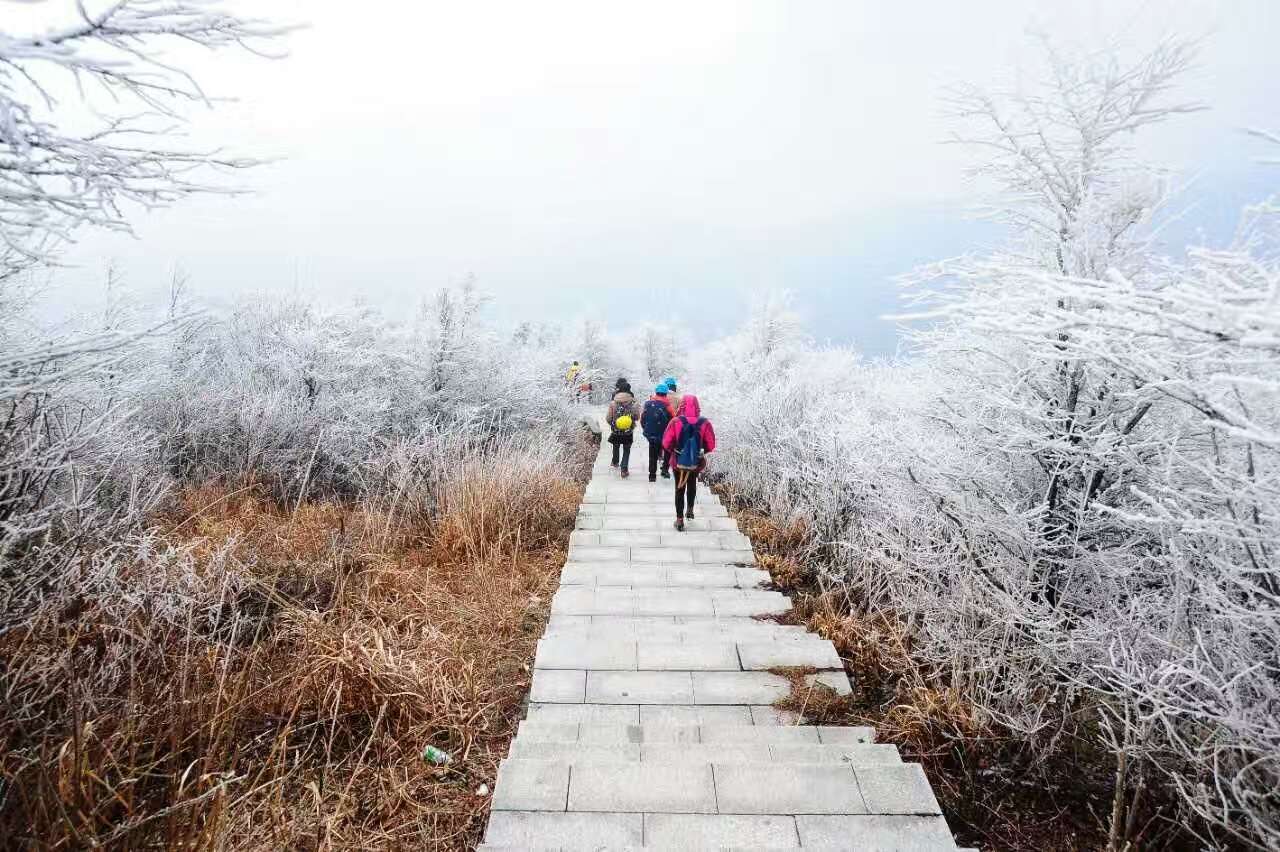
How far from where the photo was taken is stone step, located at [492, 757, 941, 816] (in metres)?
2.59

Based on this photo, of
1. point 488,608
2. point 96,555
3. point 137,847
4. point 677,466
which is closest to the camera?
point 137,847

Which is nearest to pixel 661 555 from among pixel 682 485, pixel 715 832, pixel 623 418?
pixel 682 485

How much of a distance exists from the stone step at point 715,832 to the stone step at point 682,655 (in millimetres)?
1484

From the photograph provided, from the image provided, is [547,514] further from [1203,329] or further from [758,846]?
[1203,329]

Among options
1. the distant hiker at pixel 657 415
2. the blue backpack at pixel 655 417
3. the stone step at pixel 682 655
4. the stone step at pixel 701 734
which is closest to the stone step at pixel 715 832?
the stone step at pixel 701 734

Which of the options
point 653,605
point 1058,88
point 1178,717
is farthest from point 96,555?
point 1058,88

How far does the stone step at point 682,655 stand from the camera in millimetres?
4039

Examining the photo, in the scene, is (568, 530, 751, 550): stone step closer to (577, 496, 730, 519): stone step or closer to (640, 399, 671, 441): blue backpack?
(577, 496, 730, 519): stone step

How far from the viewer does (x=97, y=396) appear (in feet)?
20.0

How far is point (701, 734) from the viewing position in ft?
10.9

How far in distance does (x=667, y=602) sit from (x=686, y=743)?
200 cm

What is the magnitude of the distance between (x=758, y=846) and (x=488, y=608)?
10.3 feet

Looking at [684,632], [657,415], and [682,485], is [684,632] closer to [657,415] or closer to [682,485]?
[682,485]

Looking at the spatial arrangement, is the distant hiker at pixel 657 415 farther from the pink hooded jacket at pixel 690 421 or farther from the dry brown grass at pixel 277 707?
the dry brown grass at pixel 277 707
